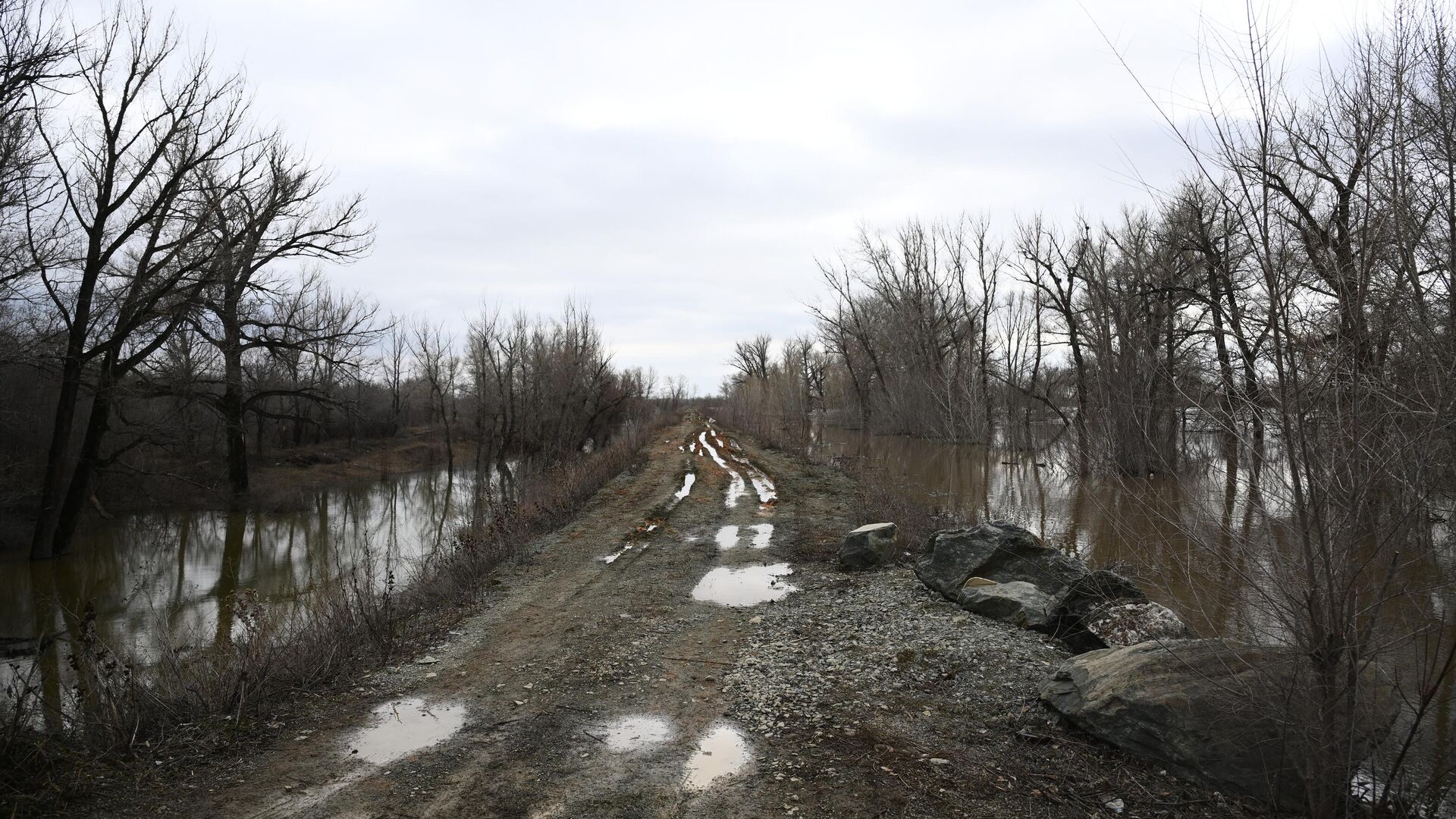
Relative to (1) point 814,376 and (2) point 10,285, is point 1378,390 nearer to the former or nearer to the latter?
(2) point 10,285

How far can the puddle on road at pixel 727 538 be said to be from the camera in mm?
12383

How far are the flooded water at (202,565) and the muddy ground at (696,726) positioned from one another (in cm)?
212

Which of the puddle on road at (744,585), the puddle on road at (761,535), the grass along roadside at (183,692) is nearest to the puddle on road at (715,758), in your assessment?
the grass along roadside at (183,692)

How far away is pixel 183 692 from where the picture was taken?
5.32m

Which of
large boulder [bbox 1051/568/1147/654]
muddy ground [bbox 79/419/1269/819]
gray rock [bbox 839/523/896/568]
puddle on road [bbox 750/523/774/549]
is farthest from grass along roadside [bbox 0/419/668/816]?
large boulder [bbox 1051/568/1147/654]

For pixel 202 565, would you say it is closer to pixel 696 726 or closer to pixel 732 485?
pixel 732 485

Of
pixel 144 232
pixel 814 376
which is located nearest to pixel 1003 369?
pixel 144 232

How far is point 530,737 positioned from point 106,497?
22.1 metres

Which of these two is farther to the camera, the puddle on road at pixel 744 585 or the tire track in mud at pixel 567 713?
the puddle on road at pixel 744 585

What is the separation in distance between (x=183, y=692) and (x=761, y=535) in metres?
9.16

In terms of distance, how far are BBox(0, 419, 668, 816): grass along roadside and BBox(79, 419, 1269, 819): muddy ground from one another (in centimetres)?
25

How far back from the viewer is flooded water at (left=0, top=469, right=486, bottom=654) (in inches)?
439

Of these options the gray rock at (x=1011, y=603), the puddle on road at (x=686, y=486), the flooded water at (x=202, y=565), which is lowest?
the flooded water at (x=202, y=565)

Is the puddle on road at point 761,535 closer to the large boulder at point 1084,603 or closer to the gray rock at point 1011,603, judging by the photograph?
the gray rock at point 1011,603
